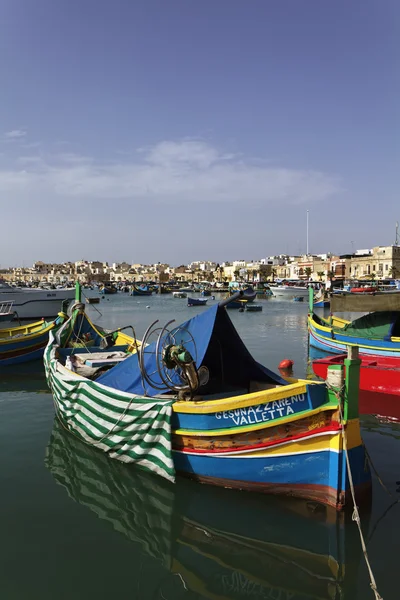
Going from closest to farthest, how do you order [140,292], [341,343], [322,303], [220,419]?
[220,419] → [341,343] → [322,303] → [140,292]

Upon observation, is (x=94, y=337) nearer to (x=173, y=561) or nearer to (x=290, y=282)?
(x=173, y=561)

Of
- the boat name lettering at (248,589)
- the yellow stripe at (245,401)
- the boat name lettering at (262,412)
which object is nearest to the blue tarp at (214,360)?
the yellow stripe at (245,401)

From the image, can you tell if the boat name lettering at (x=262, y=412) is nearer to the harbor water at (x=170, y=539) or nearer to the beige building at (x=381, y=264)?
the harbor water at (x=170, y=539)

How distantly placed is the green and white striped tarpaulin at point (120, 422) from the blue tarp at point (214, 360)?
1.62 feet

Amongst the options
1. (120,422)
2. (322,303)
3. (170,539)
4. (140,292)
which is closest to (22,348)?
(120,422)

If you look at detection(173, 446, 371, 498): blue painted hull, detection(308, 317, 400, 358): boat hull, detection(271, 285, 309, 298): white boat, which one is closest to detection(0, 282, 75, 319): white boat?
detection(308, 317, 400, 358): boat hull

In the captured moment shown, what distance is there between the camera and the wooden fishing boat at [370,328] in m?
16.4

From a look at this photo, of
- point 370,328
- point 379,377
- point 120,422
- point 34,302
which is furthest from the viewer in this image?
point 34,302

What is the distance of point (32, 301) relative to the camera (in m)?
45.8

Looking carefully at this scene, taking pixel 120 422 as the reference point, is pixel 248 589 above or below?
below

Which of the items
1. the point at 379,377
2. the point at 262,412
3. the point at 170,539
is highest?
the point at 262,412

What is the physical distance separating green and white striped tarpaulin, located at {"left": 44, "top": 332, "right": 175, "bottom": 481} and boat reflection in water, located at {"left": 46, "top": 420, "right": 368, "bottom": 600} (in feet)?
1.52

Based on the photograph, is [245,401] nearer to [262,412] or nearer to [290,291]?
[262,412]

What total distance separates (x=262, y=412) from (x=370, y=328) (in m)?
14.0
